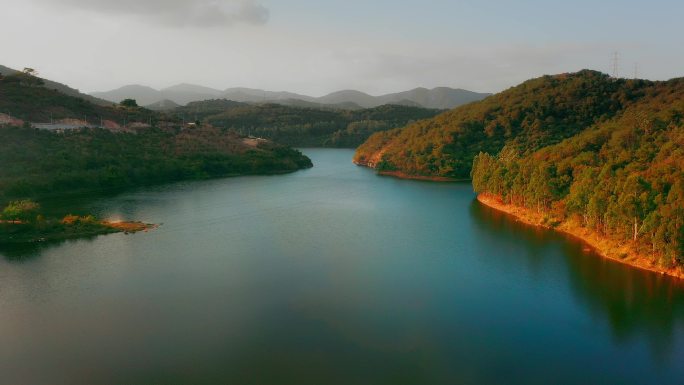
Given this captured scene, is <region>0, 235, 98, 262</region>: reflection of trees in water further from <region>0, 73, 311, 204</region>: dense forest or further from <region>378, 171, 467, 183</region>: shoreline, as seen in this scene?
<region>378, 171, 467, 183</region>: shoreline

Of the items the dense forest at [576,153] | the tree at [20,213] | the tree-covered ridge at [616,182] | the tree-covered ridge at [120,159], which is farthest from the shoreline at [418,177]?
the tree at [20,213]

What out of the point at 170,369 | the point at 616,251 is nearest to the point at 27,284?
the point at 170,369

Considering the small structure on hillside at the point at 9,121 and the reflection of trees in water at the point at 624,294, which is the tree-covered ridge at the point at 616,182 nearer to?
the reflection of trees in water at the point at 624,294

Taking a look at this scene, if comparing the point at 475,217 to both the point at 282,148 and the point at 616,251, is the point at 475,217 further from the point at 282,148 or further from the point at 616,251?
the point at 282,148

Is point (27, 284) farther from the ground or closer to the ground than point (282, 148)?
closer to the ground

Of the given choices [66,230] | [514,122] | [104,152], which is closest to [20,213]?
[66,230]

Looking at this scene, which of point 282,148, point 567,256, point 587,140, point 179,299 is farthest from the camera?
point 282,148

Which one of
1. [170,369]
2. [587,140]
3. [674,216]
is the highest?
[587,140]
